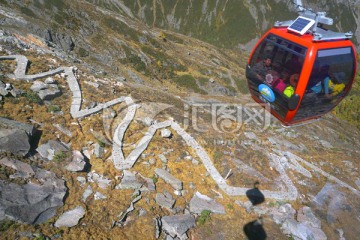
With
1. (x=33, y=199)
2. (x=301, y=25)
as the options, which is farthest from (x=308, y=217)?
(x=33, y=199)

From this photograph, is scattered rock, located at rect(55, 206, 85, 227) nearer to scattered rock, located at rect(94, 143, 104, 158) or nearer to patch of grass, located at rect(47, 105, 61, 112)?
scattered rock, located at rect(94, 143, 104, 158)

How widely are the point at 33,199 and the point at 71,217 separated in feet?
4.65

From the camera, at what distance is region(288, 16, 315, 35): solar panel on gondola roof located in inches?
415

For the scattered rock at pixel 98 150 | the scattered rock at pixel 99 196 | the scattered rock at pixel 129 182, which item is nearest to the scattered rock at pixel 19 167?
the scattered rock at pixel 99 196

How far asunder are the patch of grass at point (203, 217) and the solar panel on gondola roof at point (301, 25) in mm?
7817

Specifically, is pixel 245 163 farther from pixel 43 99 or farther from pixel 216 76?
pixel 216 76

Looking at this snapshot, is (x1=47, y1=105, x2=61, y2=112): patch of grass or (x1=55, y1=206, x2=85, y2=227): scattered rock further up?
(x1=47, y1=105, x2=61, y2=112): patch of grass

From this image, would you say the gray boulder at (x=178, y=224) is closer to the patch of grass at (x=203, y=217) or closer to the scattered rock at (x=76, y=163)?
the patch of grass at (x=203, y=217)

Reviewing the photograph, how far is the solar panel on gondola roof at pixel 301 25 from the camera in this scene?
1054 cm

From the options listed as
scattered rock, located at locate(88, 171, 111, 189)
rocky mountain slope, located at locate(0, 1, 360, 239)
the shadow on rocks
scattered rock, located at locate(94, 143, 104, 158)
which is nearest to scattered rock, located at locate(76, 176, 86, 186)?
rocky mountain slope, located at locate(0, 1, 360, 239)

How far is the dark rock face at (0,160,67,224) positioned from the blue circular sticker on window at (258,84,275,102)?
29.0 ft

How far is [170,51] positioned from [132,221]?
58403mm

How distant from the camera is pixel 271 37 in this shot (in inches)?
465

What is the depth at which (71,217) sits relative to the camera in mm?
10039
